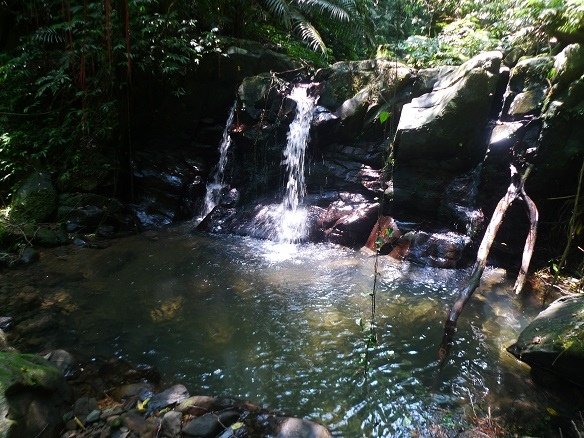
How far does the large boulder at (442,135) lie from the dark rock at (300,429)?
4112mm

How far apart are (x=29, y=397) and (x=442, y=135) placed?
220 inches

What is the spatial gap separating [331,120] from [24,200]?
549 centimetres

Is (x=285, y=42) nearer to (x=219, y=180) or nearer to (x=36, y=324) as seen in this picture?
(x=219, y=180)

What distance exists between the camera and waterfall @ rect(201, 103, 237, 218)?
25.8 feet

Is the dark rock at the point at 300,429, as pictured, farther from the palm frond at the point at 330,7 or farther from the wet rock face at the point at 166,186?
the palm frond at the point at 330,7

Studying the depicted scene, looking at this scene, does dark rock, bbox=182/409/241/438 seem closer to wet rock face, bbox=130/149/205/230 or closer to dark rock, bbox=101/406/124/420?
dark rock, bbox=101/406/124/420

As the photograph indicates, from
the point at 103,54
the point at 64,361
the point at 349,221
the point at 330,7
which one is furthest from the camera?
the point at 330,7

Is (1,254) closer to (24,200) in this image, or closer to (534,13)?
(24,200)

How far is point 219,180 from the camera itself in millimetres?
8008

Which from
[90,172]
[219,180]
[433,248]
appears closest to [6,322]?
[90,172]

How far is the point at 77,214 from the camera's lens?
21.7 ft

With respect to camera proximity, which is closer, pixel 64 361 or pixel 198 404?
pixel 198 404

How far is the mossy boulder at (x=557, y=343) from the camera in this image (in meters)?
2.82

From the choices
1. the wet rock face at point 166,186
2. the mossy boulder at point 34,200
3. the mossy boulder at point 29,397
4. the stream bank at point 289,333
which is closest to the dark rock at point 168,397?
the stream bank at point 289,333
